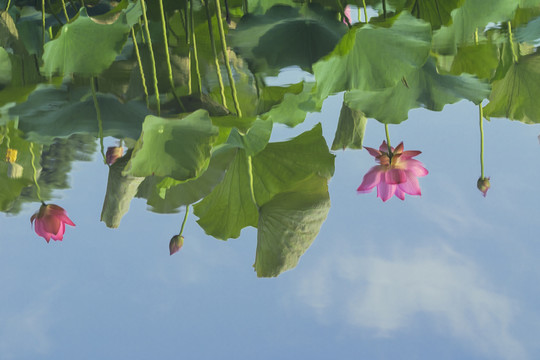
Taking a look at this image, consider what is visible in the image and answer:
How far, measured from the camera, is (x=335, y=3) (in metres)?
0.50

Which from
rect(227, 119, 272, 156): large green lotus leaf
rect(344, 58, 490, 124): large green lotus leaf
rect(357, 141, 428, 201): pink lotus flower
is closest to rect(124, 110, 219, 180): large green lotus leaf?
rect(227, 119, 272, 156): large green lotus leaf

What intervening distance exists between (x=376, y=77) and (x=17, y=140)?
0.45m

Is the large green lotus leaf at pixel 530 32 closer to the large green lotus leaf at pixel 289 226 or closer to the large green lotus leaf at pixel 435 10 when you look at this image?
the large green lotus leaf at pixel 435 10

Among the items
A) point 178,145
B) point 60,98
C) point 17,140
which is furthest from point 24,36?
Answer: point 178,145

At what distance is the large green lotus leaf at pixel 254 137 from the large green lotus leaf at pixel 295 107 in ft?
0.05

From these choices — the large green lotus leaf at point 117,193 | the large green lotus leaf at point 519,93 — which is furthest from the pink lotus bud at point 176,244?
the large green lotus leaf at point 519,93

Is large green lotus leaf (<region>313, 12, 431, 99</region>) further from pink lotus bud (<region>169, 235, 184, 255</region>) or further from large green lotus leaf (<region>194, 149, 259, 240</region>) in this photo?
pink lotus bud (<region>169, 235, 184, 255</region>)

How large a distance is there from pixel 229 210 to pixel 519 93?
0.28m

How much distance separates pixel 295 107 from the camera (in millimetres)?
395

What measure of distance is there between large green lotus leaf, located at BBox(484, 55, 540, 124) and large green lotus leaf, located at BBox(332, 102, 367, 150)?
5.0 inches

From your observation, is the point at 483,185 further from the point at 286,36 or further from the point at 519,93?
the point at 286,36

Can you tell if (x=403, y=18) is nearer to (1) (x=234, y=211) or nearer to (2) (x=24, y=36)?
(1) (x=234, y=211)

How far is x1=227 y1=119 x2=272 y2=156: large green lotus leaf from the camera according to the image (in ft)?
1.15

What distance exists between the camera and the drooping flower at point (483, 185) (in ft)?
1.93
